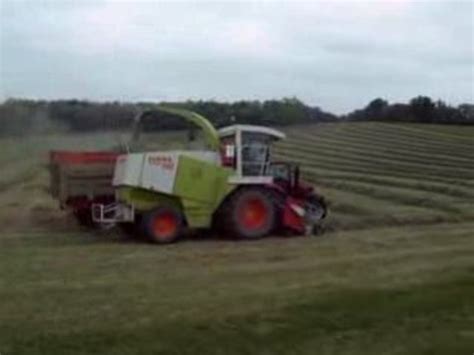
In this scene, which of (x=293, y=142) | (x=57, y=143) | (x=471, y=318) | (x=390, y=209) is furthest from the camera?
(x=293, y=142)

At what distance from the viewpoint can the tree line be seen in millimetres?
34031

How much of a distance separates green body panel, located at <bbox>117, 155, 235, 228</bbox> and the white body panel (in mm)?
97

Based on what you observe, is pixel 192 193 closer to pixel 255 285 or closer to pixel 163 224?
pixel 163 224

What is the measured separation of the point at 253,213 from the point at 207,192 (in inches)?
36.0

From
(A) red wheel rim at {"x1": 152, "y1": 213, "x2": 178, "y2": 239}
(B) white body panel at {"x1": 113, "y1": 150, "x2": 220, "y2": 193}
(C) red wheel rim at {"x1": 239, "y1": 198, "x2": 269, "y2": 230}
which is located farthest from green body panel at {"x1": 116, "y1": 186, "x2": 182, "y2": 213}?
(C) red wheel rim at {"x1": 239, "y1": 198, "x2": 269, "y2": 230}

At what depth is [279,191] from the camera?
20391mm

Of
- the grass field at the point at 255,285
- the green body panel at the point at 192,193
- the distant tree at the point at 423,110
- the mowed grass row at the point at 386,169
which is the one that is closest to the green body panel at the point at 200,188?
the green body panel at the point at 192,193

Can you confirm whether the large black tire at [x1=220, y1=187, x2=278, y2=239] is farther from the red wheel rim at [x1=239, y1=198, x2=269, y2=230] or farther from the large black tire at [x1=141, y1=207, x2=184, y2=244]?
the large black tire at [x1=141, y1=207, x2=184, y2=244]

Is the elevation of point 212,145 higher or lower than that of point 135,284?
higher

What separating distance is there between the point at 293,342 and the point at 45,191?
57.0 feet

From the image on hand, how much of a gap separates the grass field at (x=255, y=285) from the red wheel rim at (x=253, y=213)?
534 mm

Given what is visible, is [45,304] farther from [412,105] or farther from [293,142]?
[412,105]

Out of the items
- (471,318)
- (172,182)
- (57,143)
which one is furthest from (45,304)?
(57,143)

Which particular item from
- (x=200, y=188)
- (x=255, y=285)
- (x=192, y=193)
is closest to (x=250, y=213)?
(x=200, y=188)
